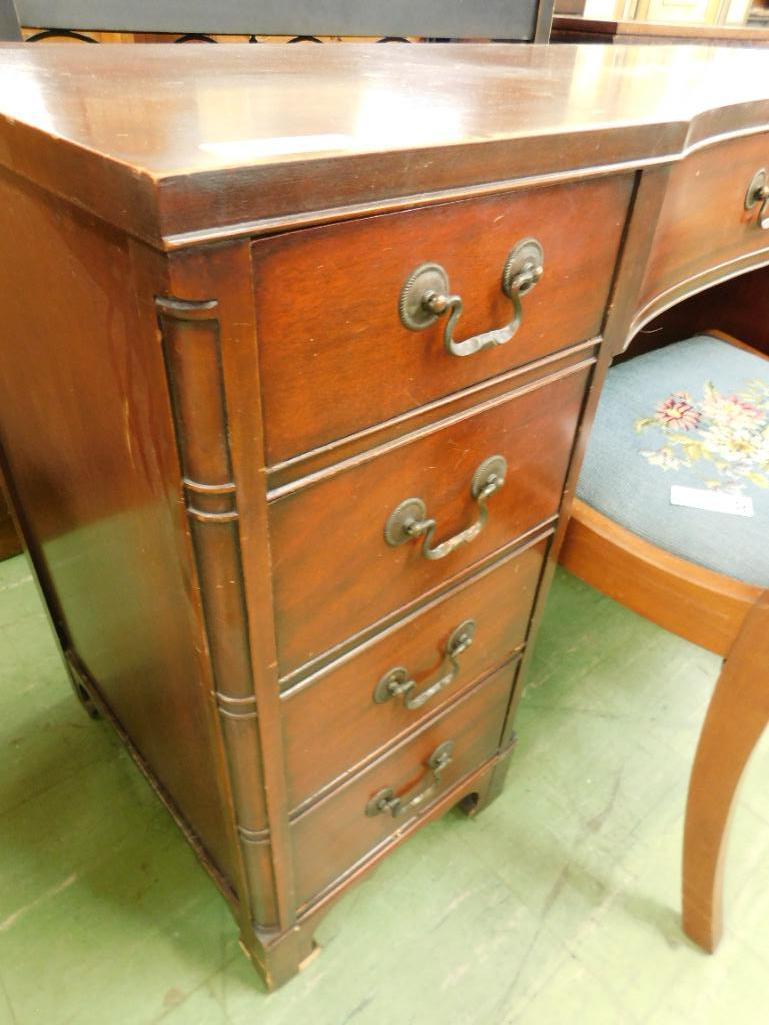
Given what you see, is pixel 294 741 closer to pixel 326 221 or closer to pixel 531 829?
pixel 326 221

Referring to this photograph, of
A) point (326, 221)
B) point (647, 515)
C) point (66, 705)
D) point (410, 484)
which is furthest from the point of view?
point (66, 705)

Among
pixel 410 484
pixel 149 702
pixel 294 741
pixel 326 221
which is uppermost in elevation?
pixel 326 221

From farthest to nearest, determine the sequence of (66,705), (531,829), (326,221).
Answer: (66,705) → (531,829) → (326,221)

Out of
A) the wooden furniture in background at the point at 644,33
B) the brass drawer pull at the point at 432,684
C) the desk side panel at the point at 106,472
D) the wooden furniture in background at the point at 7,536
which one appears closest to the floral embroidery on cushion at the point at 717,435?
the brass drawer pull at the point at 432,684

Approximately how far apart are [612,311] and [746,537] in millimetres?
306

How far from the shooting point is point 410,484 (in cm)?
52

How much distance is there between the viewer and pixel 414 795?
820 millimetres

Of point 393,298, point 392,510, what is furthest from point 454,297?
point 392,510

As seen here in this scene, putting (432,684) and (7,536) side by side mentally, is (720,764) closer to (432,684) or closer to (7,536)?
(432,684)

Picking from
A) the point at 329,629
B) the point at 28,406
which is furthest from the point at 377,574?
the point at 28,406

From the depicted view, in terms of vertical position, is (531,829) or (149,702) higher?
(149,702)

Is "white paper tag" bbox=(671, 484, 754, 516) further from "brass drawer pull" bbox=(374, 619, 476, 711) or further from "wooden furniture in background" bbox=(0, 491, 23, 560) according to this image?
"wooden furniture in background" bbox=(0, 491, 23, 560)

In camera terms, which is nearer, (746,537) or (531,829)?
(746,537)

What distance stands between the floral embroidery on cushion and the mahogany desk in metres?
0.18
